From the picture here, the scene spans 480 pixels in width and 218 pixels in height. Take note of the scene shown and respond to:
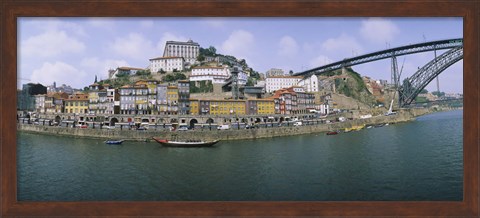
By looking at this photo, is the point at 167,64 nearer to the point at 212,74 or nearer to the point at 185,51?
the point at 185,51

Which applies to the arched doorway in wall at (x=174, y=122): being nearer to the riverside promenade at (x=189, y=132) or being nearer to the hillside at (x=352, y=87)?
the riverside promenade at (x=189, y=132)

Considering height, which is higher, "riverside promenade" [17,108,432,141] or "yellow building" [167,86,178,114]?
"yellow building" [167,86,178,114]

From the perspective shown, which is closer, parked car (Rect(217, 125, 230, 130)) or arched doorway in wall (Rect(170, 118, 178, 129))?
parked car (Rect(217, 125, 230, 130))

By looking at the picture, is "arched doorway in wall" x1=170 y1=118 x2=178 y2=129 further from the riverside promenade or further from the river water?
the river water

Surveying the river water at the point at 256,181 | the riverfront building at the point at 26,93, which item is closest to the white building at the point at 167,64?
the riverfront building at the point at 26,93

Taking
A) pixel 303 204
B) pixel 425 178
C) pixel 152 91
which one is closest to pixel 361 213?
pixel 303 204

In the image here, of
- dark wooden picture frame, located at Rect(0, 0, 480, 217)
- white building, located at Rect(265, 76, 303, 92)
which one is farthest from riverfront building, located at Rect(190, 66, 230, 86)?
dark wooden picture frame, located at Rect(0, 0, 480, 217)

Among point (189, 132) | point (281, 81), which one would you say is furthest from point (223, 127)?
point (281, 81)

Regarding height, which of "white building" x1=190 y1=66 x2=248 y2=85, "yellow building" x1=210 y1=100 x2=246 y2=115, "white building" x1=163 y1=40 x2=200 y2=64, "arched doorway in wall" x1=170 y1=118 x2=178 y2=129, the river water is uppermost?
"white building" x1=163 y1=40 x2=200 y2=64
